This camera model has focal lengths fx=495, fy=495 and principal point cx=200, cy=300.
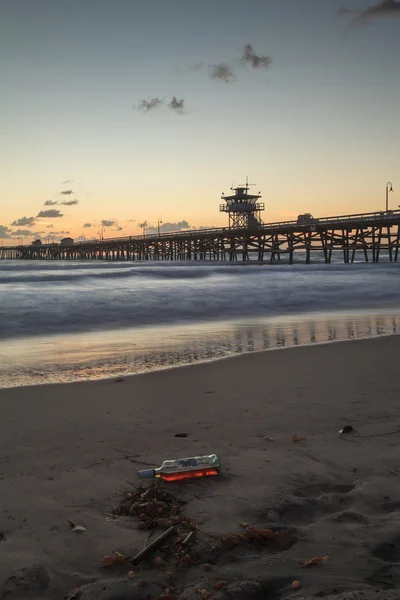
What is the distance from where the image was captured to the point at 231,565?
2152 mm

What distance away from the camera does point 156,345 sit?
331 inches

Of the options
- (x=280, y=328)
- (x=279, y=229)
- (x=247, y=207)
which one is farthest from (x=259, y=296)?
(x=247, y=207)

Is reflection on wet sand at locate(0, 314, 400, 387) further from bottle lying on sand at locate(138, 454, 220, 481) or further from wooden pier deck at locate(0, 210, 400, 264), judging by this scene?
wooden pier deck at locate(0, 210, 400, 264)

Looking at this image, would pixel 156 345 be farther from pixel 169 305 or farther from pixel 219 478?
pixel 169 305

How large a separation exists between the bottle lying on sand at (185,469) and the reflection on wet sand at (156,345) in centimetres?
302

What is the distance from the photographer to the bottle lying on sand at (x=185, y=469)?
2963 mm

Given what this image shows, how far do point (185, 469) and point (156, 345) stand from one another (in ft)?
17.8

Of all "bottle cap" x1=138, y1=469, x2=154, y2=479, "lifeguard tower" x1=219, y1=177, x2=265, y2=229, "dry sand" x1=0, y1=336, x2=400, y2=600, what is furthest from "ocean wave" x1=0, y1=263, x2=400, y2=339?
"lifeguard tower" x1=219, y1=177, x2=265, y2=229

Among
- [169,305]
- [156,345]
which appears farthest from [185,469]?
[169,305]

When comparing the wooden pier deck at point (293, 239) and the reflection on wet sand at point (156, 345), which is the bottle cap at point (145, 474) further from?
the wooden pier deck at point (293, 239)

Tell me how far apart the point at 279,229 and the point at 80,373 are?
1698 inches

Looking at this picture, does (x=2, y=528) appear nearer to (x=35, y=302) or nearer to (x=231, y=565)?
(x=231, y=565)

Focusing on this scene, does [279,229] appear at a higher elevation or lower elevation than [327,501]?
higher

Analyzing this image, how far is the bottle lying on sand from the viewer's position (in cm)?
296
